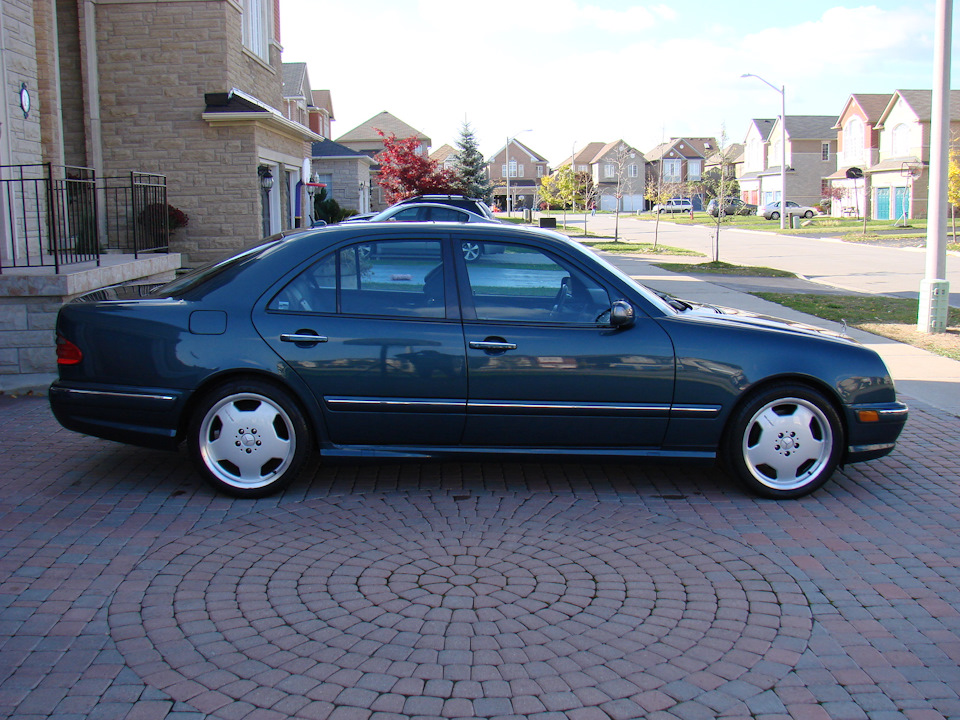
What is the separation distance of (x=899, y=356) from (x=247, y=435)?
25.4 feet

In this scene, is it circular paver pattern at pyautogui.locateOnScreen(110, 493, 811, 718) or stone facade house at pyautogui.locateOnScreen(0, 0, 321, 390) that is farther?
stone facade house at pyautogui.locateOnScreen(0, 0, 321, 390)

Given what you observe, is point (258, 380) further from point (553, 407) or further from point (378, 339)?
point (553, 407)

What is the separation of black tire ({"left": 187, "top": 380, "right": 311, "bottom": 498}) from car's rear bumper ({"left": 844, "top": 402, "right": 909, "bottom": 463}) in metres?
3.15

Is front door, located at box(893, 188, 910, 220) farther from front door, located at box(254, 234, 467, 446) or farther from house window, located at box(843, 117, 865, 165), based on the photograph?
front door, located at box(254, 234, 467, 446)

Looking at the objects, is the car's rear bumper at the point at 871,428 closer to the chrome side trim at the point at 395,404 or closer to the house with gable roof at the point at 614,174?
the chrome side trim at the point at 395,404

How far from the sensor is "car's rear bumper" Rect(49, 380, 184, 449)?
17.1 feet

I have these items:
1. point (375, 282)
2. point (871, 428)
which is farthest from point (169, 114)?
point (871, 428)

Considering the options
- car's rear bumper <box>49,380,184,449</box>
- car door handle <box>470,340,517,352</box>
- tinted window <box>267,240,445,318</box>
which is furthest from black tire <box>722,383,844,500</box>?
car's rear bumper <box>49,380,184,449</box>

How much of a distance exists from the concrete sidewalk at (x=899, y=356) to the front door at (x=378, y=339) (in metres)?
4.82

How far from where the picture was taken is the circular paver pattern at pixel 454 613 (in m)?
3.22

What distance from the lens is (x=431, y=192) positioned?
36.3 meters

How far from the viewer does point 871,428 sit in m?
5.38

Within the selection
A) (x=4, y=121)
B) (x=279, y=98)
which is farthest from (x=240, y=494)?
(x=279, y=98)

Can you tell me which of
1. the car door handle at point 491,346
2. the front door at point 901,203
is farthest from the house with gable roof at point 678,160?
the car door handle at point 491,346
